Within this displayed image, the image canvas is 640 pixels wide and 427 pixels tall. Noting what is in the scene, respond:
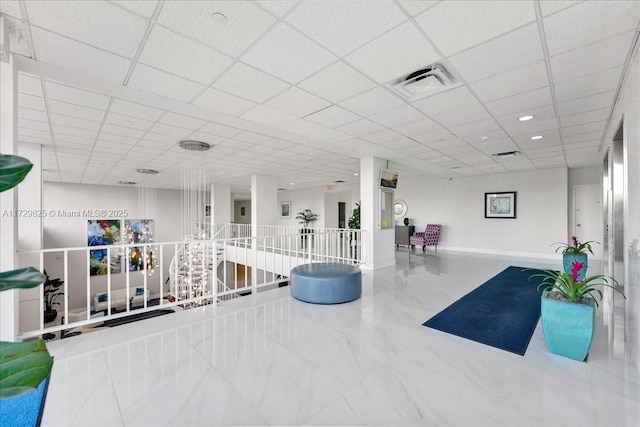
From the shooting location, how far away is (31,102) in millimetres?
3250

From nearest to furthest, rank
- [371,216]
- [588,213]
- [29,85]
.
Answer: [29,85] < [371,216] < [588,213]

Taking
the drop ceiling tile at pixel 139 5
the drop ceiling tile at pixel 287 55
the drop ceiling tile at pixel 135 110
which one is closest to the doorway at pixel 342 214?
the drop ceiling tile at pixel 135 110

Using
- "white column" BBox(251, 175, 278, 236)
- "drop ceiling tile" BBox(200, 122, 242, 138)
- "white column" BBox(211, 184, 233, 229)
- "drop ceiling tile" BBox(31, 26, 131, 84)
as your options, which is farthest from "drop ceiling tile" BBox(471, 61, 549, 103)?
"white column" BBox(211, 184, 233, 229)

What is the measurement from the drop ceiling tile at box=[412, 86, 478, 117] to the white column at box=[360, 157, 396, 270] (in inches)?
102

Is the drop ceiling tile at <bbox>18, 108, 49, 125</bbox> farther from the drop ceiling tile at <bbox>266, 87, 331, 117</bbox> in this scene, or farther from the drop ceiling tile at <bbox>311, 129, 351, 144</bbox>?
the drop ceiling tile at <bbox>311, 129, 351, 144</bbox>

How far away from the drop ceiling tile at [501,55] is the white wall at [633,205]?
0.83m

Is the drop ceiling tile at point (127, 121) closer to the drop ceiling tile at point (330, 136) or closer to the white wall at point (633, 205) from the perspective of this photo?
the drop ceiling tile at point (330, 136)

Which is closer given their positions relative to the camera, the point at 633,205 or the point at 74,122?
the point at 633,205

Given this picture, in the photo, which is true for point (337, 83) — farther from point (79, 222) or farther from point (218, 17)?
point (79, 222)

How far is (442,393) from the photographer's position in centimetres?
202

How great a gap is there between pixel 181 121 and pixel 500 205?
29.3 ft

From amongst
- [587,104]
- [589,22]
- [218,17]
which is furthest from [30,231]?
[587,104]

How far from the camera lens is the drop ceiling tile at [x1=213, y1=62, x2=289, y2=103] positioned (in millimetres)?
2707

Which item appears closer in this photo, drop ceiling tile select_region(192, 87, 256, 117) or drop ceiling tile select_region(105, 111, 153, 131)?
drop ceiling tile select_region(192, 87, 256, 117)
